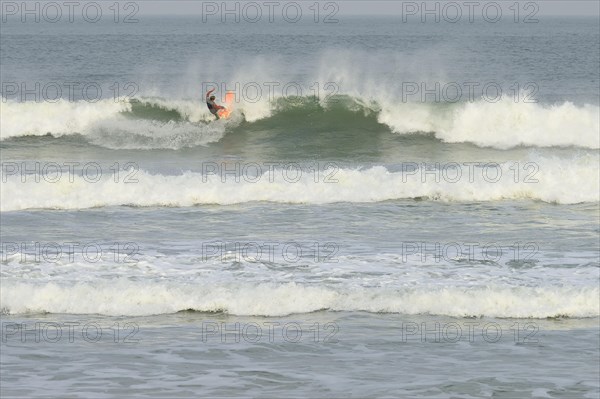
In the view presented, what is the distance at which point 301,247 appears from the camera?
1437 centimetres

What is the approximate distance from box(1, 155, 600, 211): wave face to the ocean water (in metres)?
0.05

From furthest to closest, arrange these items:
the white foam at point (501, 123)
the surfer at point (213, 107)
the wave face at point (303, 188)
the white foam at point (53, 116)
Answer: the white foam at point (53, 116) → the surfer at point (213, 107) → the white foam at point (501, 123) → the wave face at point (303, 188)

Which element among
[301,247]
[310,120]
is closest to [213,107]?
[310,120]

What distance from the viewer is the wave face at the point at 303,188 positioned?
18203 mm

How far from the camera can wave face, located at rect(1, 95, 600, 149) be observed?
25953 millimetres

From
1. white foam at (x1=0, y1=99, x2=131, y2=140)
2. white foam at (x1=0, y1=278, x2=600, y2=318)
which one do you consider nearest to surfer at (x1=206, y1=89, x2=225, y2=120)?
white foam at (x1=0, y1=99, x2=131, y2=140)

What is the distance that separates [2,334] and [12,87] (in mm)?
34128

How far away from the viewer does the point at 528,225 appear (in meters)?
16.3

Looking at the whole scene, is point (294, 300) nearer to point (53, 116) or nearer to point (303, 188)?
point (303, 188)

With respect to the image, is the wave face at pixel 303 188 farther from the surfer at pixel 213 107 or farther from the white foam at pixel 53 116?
the white foam at pixel 53 116

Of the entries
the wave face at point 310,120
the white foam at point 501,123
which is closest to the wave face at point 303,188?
the wave face at point 310,120

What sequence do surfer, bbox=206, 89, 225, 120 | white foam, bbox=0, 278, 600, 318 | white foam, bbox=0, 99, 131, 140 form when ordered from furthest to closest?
white foam, bbox=0, 99, 131, 140 → surfer, bbox=206, 89, 225, 120 → white foam, bbox=0, 278, 600, 318

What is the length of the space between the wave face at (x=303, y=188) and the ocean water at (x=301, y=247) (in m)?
0.05

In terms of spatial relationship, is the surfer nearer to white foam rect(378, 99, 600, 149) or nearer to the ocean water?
the ocean water
